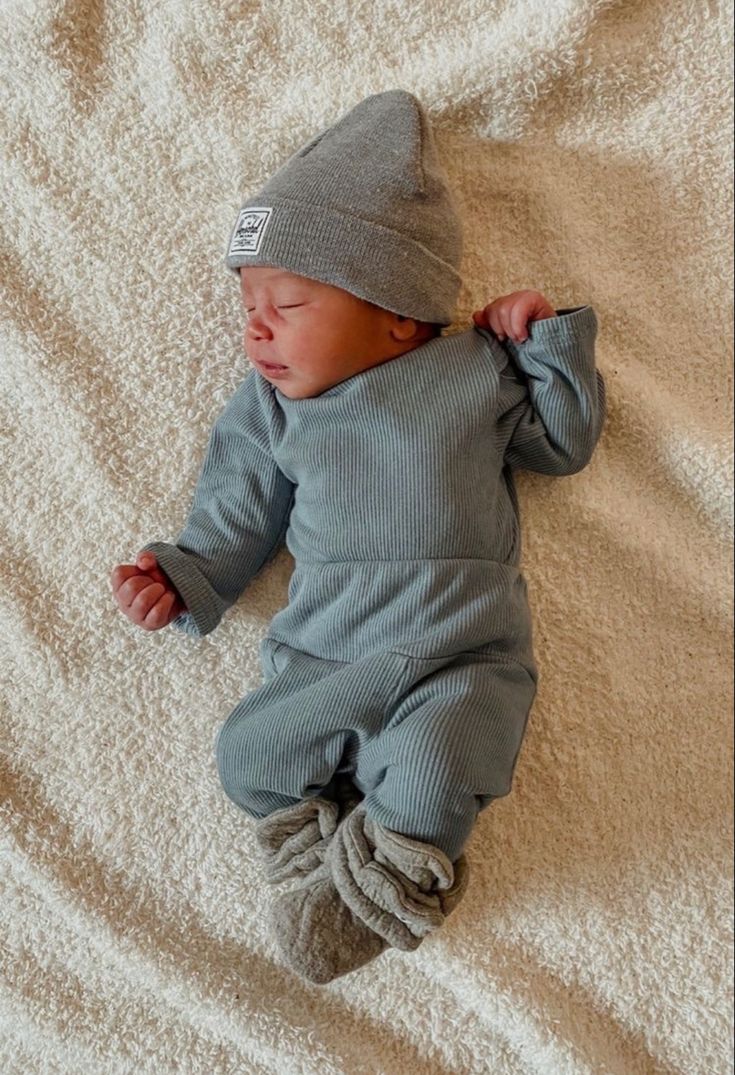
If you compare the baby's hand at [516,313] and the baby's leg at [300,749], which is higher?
the baby's hand at [516,313]

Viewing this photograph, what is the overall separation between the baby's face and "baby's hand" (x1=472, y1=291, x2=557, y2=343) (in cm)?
12

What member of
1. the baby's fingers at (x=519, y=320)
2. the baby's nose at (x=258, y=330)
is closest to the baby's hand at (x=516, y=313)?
the baby's fingers at (x=519, y=320)

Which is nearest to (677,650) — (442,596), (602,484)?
(602,484)

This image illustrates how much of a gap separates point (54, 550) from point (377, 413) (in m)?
0.46

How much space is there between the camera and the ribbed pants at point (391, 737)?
937 mm

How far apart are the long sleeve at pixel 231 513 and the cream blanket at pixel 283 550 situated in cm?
4

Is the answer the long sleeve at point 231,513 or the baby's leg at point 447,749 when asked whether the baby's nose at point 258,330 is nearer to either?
the long sleeve at point 231,513

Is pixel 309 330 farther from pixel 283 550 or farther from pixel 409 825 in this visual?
pixel 409 825

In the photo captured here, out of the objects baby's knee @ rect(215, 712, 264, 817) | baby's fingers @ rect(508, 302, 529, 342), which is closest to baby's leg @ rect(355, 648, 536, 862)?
baby's knee @ rect(215, 712, 264, 817)

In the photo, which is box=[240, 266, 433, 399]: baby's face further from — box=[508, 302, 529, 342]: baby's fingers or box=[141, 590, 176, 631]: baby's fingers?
box=[141, 590, 176, 631]: baby's fingers

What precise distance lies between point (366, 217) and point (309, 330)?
0.47 ft

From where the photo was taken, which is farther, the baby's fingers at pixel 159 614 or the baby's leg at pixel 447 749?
the baby's fingers at pixel 159 614

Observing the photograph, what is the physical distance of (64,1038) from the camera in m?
1.06

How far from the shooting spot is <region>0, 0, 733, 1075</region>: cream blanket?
43.2 inches
